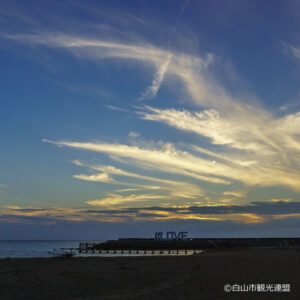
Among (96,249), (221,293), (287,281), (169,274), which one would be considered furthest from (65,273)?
(96,249)

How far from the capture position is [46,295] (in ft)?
63.7

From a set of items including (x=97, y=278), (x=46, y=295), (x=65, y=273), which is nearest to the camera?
(x=46, y=295)

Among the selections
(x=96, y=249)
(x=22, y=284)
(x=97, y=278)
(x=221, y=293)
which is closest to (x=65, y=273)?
(x=97, y=278)

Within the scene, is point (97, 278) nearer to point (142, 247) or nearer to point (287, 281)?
point (287, 281)

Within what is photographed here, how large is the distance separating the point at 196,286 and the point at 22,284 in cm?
1207

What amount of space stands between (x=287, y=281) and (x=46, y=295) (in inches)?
627

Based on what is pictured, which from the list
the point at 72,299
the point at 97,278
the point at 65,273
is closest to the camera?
the point at 72,299

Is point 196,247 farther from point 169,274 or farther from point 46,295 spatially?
point 46,295

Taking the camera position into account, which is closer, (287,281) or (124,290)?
(124,290)

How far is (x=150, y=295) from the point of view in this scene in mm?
18438

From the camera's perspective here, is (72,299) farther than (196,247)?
No

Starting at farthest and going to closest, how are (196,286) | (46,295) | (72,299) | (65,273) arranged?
(65,273)
(196,286)
(46,295)
(72,299)

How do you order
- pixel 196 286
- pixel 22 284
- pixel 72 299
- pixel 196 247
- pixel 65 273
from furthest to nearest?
1. pixel 196 247
2. pixel 65 273
3. pixel 22 284
4. pixel 196 286
5. pixel 72 299

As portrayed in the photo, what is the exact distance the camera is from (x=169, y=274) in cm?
2855
